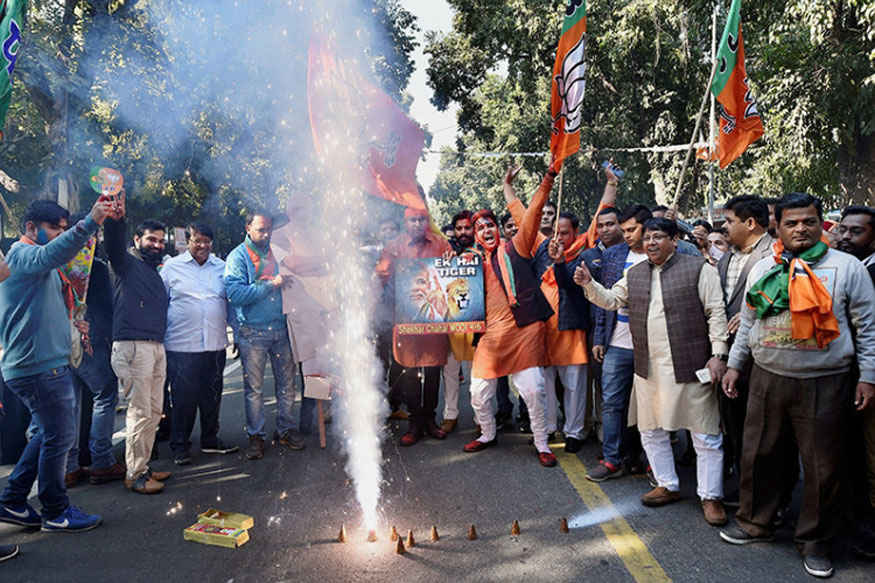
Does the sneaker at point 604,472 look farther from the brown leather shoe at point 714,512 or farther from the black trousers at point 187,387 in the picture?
the black trousers at point 187,387

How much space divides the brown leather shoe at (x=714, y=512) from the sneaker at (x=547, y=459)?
1312mm

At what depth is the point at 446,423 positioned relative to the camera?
241 inches

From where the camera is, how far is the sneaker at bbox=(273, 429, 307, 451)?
5.66m

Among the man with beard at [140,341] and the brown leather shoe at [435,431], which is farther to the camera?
the brown leather shoe at [435,431]

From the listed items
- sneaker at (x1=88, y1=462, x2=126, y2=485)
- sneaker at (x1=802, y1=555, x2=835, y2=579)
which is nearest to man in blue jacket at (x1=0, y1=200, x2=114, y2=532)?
sneaker at (x1=88, y1=462, x2=126, y2=485)

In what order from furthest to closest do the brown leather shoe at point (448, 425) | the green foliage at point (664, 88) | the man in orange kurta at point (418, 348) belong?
1. the green foliage at point (664, 88)
2. the brown leather shoe at point (448, 425)
3. the man in orange kurta at point (418, 348)

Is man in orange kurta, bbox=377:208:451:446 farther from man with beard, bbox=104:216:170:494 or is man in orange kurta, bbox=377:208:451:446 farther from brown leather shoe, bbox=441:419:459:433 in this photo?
man with beard, bbox=104:216:170:494

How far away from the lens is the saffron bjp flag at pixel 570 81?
4969mm

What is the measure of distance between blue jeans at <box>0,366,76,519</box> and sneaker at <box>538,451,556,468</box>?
344 centimetres

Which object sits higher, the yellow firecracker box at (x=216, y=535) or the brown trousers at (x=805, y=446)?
the brown trousers at (x=805, y=446)

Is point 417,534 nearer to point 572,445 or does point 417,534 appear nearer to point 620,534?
point 620,534

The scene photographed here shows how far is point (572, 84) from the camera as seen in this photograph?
4.97 m

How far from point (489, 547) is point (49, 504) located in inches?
110

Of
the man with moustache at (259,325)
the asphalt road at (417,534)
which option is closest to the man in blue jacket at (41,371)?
the asphalt road at (417,534)
